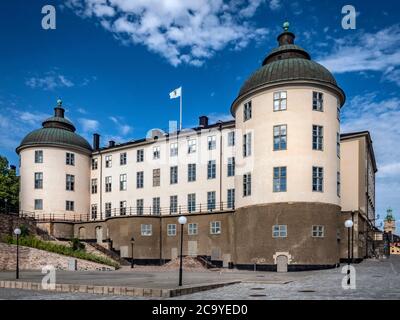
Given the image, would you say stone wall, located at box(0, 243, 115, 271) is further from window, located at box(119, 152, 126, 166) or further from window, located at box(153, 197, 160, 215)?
window, located at box(119, 152, 126, 166)

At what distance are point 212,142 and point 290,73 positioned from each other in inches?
526

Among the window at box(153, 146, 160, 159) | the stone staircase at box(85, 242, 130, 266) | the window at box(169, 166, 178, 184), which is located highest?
the window at box(153, 146, 160, 159)

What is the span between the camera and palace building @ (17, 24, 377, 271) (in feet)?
111

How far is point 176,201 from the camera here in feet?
157

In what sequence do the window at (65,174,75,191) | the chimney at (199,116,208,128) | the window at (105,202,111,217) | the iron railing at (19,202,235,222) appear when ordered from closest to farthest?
the iron railing at (19,202,235,222) → the chimney at (199,116,208,128) → the window at (105,202,111,217) → the window at (65,174,75,191)

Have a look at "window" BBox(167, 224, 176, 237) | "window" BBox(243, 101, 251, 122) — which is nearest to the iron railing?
"window" BBox(167, 224, 176, 237)

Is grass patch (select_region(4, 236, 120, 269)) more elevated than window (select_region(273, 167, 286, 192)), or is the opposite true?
window (select_region(273, 167, 286, 192))

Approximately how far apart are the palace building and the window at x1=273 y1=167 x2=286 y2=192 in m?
0.08

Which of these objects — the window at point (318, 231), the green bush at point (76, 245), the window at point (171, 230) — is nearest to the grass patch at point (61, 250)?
the green bush at point (76, 245)

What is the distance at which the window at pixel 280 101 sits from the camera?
34.9m

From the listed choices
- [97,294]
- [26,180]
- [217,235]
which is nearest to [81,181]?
[26,180]

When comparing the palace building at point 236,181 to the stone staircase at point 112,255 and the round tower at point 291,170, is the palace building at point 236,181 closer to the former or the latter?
the round tower at point 291,170
